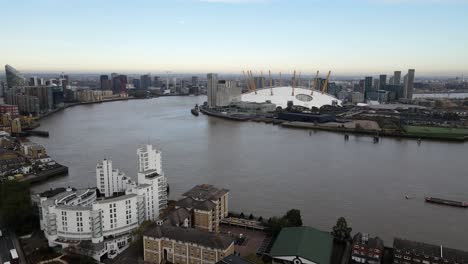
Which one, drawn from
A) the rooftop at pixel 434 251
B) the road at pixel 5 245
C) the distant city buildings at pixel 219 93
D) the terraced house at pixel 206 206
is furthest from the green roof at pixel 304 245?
the distant city buildings at pixel 219 93

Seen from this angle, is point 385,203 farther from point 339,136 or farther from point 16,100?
point 16,100

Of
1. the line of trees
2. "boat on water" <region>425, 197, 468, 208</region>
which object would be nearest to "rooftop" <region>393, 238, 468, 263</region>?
"boat on water" <region>425, 197, 468, 208</region>

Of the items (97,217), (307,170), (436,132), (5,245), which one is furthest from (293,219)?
(436,132)

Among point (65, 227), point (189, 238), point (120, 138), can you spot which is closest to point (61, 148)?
point (120, 138)

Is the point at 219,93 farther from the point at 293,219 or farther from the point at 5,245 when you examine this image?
the point at 5,245

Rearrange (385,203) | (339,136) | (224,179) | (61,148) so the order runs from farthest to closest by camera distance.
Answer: (339,136), (61,148), (224,179), (385,203)

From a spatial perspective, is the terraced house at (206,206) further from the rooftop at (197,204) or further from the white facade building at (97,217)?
the white facade building at (97,217)

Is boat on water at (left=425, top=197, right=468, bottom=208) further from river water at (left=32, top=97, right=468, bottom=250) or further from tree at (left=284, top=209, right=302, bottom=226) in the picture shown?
tree at (left=284, top=209, right=302, bottom=226)

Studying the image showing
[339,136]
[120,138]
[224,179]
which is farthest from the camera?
[339,136]
